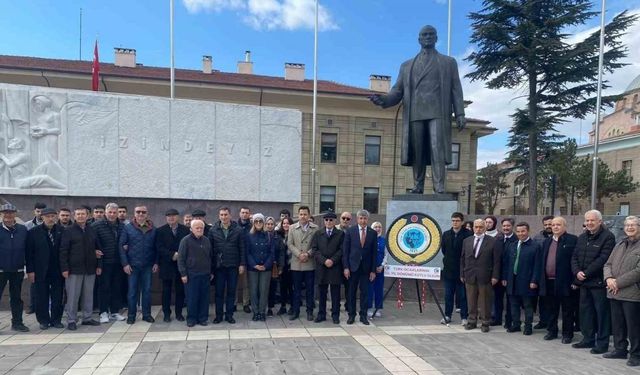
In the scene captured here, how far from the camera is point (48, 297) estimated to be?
249 inches

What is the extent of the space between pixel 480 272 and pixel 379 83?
2657cm

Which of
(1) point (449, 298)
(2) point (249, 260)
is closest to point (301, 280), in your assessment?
(2) point (249, 260)

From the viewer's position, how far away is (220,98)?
81.1ft

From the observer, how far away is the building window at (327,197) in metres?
27.5

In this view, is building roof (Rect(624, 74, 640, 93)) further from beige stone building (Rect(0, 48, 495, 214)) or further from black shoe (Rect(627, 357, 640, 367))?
black shoe (Rect(627, 357, 640, 367))

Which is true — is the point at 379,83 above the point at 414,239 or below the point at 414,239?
above

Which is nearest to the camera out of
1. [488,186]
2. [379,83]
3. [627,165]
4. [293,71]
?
[293,71]

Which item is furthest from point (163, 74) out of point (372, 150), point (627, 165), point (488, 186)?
point (627, 165)

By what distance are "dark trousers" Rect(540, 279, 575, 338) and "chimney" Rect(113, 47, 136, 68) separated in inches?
1111

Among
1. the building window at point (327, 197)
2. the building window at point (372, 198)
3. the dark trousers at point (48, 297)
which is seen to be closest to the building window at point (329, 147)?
the building window at point (327, 197)

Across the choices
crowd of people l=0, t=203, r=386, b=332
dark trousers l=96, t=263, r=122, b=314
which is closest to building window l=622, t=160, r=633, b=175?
crowd of people l=0, t=203, r=386, b=332

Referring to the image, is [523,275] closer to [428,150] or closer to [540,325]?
[540,325]

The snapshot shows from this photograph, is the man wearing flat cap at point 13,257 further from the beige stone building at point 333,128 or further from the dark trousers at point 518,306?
the beige stone building at point 333,128

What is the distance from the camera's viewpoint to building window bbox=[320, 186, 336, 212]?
27516 millimetres
